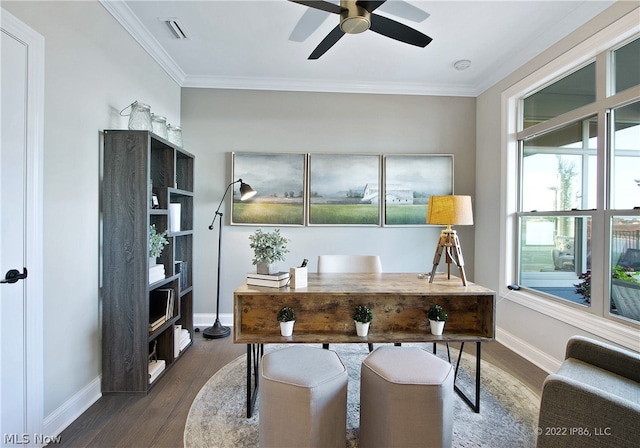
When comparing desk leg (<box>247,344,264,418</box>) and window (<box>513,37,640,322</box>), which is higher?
window (<box>513,37,640,322</box>)

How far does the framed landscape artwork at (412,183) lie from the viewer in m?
3.49

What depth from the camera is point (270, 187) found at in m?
3.43

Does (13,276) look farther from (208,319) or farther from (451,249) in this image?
(451,249)

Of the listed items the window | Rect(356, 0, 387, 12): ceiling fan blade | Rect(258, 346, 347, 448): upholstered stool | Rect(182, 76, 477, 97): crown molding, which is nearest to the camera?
Rect(258, 346, 347, 448): upholstered stool

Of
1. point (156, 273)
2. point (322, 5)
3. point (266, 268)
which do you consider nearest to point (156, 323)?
point (156, 273)

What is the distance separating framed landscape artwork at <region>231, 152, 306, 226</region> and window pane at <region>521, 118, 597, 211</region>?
235cm

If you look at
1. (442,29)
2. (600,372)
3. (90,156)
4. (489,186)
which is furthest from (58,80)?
(489,186)

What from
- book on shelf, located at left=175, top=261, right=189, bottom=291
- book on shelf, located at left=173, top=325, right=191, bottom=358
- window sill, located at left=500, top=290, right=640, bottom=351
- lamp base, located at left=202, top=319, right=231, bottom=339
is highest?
book on shelf, located at left=175, top=261, right=189, bottom=291

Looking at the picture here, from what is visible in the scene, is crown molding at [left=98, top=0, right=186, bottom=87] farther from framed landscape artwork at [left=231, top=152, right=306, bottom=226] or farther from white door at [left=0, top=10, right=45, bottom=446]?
framed landscape artwork at [left=231, top=152, right=306, bottom=226]

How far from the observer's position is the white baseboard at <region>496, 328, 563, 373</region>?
2.47 metres

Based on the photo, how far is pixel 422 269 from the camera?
358 cm

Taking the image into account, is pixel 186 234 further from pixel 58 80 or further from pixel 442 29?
pixel 442 29

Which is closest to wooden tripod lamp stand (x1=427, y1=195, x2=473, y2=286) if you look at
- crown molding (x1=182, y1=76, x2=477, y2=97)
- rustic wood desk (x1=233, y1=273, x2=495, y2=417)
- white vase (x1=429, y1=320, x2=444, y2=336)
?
rustic wood desk (x1=233, y1=273, x2=495, y2=417)

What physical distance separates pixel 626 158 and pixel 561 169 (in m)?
0.54
